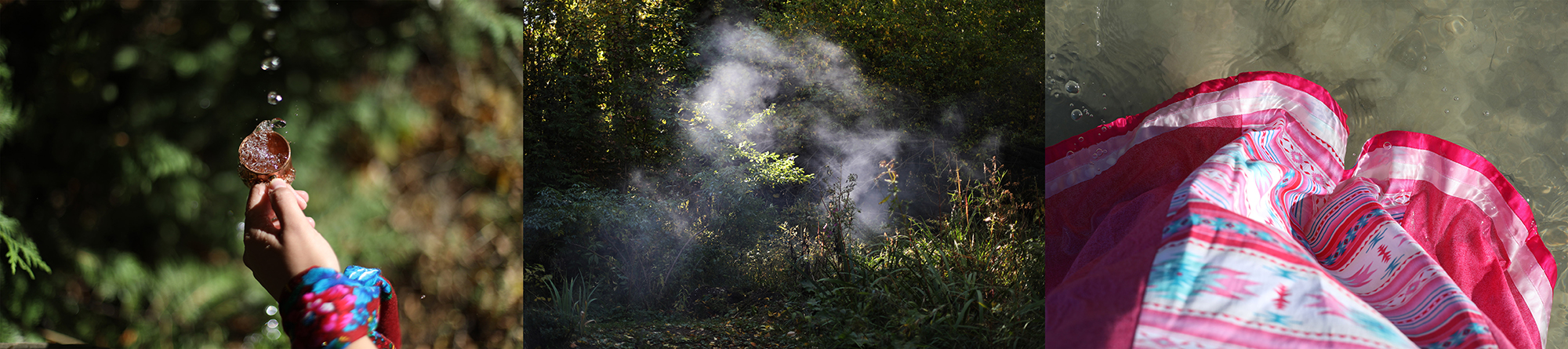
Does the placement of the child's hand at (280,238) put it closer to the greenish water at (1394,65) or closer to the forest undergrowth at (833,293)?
the forest undergrowth at (833,293)

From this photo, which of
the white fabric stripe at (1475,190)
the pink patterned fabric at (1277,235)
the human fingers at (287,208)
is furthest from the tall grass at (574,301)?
the white fabric stripe at (1475,190)

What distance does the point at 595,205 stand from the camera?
1196 mm

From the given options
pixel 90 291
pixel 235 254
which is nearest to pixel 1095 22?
pixel 235 254

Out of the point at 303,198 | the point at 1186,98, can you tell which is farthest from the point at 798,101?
the point at 303,198

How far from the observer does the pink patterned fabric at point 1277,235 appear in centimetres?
77

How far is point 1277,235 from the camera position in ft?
2.72

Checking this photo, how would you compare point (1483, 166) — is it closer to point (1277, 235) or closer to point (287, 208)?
point (1277, 235)

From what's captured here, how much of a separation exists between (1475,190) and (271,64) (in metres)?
2.18

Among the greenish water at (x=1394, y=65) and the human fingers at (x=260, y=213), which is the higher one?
the greenish water at (x=1394, y=65)

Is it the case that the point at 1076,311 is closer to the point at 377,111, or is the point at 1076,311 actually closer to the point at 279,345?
the point at 377,111

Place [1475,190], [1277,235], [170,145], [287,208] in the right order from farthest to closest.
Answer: [1475,190] → [170,145] → [287,208] → [1277,235]

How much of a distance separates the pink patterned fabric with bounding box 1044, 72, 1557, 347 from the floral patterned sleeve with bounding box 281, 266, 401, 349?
1.02 meters

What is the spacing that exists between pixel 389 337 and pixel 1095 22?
1.39m

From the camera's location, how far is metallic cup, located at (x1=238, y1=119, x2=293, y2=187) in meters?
0.98
